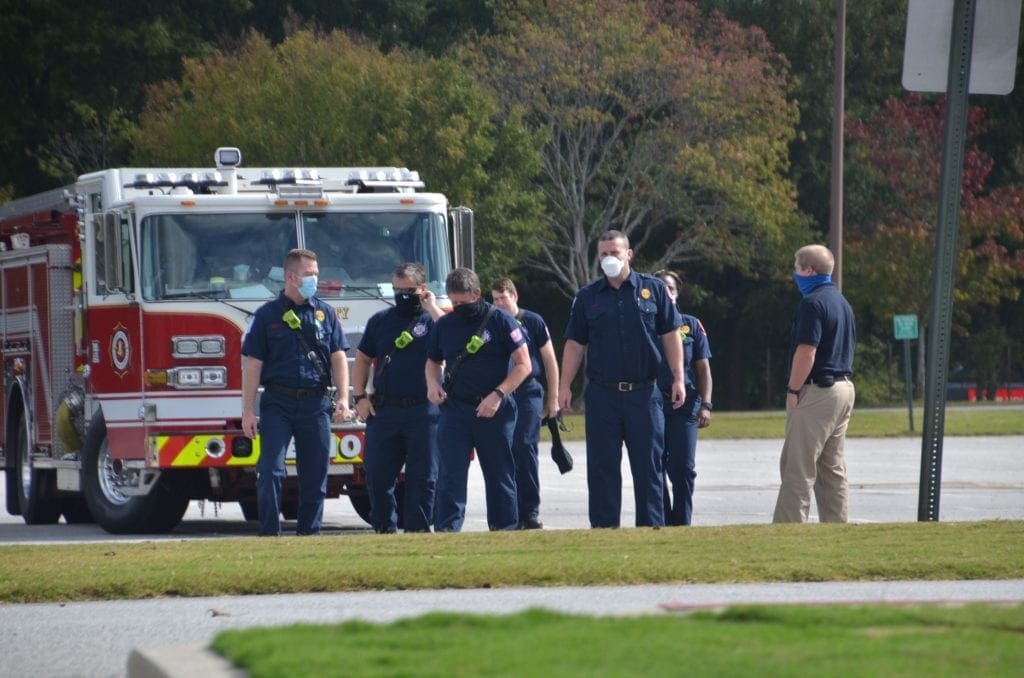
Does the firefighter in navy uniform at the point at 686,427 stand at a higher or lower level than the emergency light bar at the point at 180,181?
lower

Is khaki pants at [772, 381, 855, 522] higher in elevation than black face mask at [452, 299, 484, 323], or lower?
lower

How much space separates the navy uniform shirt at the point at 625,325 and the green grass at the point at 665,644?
202 inches

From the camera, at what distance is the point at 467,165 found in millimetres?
37969

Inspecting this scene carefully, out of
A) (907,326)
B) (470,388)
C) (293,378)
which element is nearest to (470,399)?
(470,388)

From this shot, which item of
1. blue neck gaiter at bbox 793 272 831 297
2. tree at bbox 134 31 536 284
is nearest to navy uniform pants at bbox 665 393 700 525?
blue neck gaiter at bbox 793 272 831 297

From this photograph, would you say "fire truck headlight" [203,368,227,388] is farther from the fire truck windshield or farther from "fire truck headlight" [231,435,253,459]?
the fire truck windshield

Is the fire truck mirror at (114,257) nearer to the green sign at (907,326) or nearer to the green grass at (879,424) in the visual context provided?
the green grass at (879,424)

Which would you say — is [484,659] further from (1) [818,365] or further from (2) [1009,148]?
(2) [1009,148]

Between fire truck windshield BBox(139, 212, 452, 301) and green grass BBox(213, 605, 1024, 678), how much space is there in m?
8.22

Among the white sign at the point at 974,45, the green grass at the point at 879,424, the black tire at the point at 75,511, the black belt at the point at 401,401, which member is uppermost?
the white sign at the point at 974,45

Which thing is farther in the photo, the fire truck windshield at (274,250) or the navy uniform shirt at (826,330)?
the fire truck windshield at (274,250)

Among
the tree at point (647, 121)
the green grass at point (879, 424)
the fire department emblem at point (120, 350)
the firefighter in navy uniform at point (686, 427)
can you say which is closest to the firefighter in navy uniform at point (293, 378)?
the firefighter in navy uniform at point (686, 427)

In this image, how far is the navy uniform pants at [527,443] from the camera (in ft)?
45.3

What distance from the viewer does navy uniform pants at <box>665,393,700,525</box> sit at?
13.5 metres
